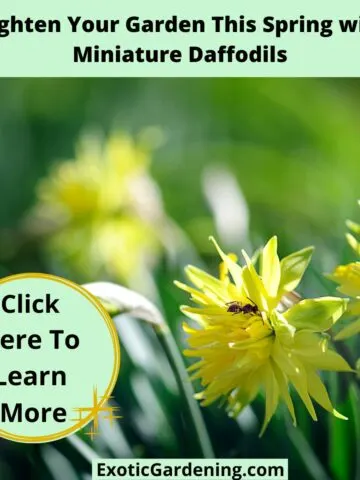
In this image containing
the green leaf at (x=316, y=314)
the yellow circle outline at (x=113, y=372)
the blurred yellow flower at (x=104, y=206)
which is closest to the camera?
the green leaf at (x=316, y=314)

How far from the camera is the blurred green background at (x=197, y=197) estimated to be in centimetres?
89

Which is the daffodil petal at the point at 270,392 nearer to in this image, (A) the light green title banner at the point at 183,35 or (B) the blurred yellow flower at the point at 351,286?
(B) the blurred yellow flower at the point at 351,286

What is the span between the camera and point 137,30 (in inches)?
35.7

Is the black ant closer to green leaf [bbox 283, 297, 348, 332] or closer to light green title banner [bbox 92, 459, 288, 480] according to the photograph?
green leaf [bbox 283, 297, 348, 332]

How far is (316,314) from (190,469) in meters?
0.20

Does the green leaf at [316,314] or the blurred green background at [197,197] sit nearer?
the green leaf at [316,314]

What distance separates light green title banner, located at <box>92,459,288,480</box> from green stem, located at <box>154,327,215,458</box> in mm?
30

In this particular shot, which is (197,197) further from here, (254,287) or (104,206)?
(254,287)

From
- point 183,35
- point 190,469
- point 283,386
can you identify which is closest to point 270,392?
point 283,386

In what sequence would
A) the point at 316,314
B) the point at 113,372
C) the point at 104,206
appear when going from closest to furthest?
the point at 316,314 → the point at 113,372 → the point at 104,206

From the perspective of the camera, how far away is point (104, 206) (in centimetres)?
110

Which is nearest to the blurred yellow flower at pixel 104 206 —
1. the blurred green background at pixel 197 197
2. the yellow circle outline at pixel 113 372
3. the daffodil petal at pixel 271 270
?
the blurred green background at pixel 197 197

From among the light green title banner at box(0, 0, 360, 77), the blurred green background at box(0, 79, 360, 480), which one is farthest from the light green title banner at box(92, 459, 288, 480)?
the light green title banner at box(0, 0, 360, 77)

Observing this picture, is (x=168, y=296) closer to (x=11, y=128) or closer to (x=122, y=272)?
(x=122, y=272)
